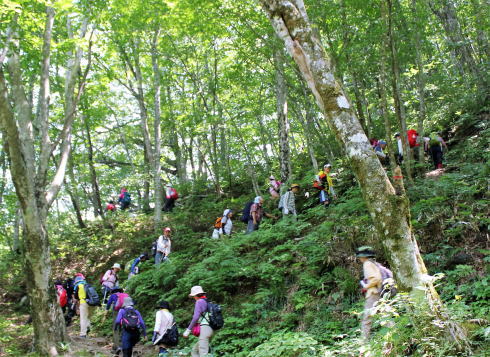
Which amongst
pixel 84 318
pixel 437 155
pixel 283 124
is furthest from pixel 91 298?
pixel 437 155

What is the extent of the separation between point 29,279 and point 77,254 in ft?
34.1

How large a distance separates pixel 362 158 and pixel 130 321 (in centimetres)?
601

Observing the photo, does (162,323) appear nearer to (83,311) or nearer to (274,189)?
(83,311)

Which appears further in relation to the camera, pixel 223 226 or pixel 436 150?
pixel 223 226

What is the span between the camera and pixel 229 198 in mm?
18938

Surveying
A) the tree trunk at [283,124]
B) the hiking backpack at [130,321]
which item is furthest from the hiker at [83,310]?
the tree trunk at [283,124]

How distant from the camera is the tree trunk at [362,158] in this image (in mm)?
4523

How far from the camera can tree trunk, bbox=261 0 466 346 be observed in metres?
4.52

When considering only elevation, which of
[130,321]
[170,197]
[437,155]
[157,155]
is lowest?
[130,321]

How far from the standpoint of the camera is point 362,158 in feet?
15.9

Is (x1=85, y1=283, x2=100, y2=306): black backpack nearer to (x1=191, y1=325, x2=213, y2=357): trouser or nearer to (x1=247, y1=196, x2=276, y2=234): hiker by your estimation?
(x1=247, y1=196, x2=276, y2=234): hiker

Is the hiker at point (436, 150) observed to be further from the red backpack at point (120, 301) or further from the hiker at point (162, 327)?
the red backpack at point (120, 301)

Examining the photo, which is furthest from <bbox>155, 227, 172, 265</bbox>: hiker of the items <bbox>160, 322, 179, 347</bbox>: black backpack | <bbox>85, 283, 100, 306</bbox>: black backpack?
<bbox>160, 322, 179, 347</bbox>: black backpack

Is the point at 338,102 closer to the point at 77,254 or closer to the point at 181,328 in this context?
the point at 181,328
